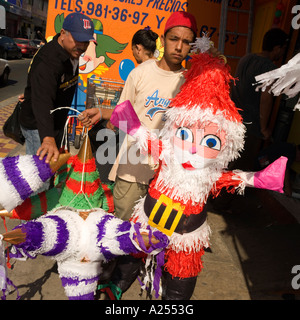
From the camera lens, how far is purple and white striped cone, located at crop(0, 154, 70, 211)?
4.96 feet

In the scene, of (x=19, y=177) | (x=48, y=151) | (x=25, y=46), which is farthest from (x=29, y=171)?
(x=25, y=46)

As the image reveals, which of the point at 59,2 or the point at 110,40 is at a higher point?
the point at 59,2

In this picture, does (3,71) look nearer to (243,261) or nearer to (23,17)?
(243,261)

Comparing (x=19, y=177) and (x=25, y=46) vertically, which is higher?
(x=25, y=46)

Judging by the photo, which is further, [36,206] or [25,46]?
[25,46]

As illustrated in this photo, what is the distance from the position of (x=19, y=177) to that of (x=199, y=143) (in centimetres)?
95

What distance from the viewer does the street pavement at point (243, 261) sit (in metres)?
2.39

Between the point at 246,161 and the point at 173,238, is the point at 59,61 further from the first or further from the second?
the point at 246,161

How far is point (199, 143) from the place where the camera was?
1.70 meters

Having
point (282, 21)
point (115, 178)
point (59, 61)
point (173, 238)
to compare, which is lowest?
point (173, 238)

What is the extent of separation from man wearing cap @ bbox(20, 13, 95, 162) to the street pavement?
753 millimetres

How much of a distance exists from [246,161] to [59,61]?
333 centimetres

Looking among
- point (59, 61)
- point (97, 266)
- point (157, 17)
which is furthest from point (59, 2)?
point (97, 266)
